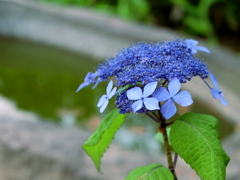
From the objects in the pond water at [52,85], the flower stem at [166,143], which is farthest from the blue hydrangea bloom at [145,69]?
the pond water at [52,85]

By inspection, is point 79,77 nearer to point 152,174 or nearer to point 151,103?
point 152,174

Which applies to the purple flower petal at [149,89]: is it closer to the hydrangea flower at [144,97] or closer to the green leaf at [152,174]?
the hydrangea flower at [144,97]

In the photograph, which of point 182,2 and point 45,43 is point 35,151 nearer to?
point 45,43

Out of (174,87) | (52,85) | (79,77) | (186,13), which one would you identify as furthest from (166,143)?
(186,13)

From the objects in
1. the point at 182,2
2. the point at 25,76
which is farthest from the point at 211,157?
the point at 182,2

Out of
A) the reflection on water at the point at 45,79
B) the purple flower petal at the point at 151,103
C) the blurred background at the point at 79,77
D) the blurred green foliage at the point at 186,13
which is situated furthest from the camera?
the blurred green foliage at the point at 186,13

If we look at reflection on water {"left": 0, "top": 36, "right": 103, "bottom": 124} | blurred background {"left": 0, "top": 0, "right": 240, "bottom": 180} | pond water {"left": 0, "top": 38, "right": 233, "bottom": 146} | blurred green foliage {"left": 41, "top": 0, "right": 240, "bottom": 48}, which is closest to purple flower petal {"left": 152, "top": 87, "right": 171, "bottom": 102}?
blurred background {"left": 0, "top": 0, "right": 240, "bottom": 180}
